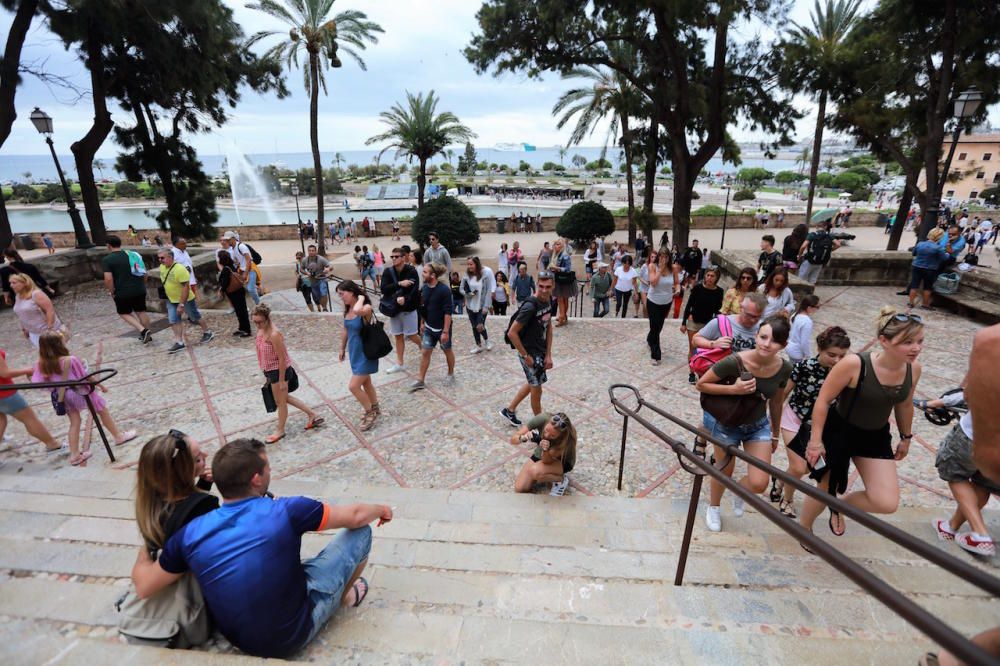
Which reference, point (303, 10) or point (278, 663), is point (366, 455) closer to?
point (278, 663)

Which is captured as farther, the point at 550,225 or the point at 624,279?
the point at 550,225

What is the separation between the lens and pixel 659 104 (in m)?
14.5

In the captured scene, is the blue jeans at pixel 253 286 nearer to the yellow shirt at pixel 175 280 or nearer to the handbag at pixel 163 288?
the handbag at pixel 163 288

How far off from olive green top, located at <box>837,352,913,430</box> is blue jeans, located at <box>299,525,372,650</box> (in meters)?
3.04

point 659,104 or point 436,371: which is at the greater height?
point 659,104

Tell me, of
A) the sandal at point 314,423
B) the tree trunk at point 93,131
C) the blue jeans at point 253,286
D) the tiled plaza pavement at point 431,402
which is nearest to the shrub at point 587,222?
the tiled plaza pavement at point 431,402

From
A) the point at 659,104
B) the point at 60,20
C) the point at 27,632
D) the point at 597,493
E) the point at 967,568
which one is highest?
the point at 60,20

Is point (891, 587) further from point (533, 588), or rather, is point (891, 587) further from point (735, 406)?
point (735, 406)

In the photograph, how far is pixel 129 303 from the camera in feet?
25.1

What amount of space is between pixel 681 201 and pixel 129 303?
49.7ft

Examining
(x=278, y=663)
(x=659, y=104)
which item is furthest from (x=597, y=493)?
(x=659, y=104)

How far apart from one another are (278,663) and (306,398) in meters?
4.54

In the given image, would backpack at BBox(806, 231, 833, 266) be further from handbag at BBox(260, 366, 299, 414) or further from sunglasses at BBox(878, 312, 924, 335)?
handbag at BBox(260, 366, 299, 414)

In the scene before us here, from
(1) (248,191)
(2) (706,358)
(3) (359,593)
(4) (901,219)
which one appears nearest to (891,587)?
(3) (359,593)
